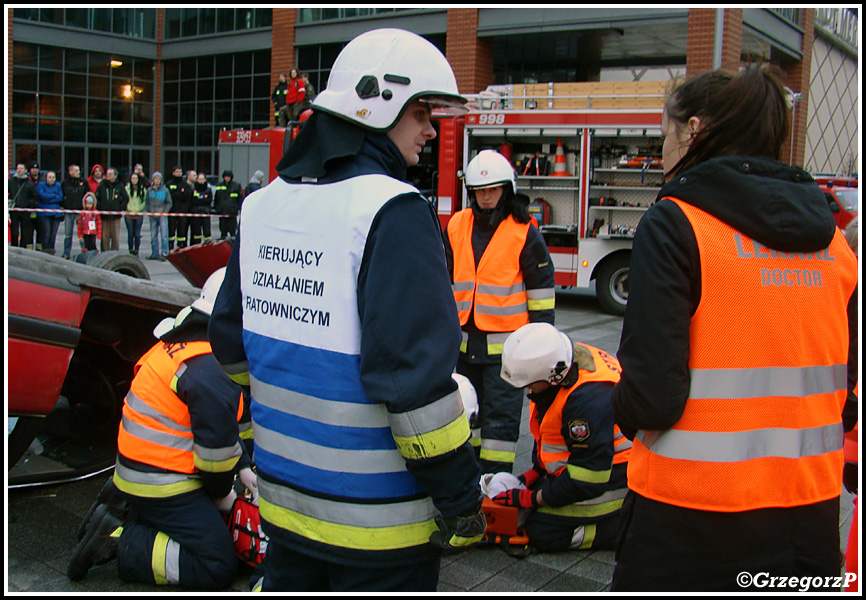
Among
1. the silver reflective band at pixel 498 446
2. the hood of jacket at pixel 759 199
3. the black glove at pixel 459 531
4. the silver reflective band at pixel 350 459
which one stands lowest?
the silver reflective band at pixel 498 446

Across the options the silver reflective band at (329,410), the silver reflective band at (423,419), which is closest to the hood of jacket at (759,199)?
the silver reflective band at (423,419)

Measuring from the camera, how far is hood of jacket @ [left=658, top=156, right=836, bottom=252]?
1786 millimetres

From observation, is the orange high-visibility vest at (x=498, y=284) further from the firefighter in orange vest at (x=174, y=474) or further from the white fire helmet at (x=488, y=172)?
the firefighter in orange vest at (x=174, y=474)

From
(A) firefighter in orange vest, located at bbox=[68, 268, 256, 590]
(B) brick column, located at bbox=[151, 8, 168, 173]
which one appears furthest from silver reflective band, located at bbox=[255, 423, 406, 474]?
(B) brick column, located at bbox=[151, 8, 168, 173]

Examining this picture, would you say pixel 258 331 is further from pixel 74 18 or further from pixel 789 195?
pixel 74 18

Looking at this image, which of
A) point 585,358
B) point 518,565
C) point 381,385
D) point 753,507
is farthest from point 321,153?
point 518,565

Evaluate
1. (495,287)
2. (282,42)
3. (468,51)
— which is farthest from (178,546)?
(282,42)

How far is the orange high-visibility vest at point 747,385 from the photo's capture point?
5.87 ft

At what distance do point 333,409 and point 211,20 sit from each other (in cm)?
2868

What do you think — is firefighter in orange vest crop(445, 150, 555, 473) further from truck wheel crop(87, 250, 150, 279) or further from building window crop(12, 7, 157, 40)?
building window crop(12, 7, 157, 40)

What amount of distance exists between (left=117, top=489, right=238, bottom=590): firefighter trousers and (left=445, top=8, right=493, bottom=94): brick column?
54.9ft

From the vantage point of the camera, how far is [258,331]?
7.03 feet

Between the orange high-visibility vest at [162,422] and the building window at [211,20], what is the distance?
2408 cm

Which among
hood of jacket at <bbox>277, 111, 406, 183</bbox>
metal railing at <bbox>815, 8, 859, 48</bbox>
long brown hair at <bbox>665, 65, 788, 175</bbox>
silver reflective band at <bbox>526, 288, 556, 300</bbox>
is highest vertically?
metal railing at <bbox>815, 8, 859, 48</bbox>
